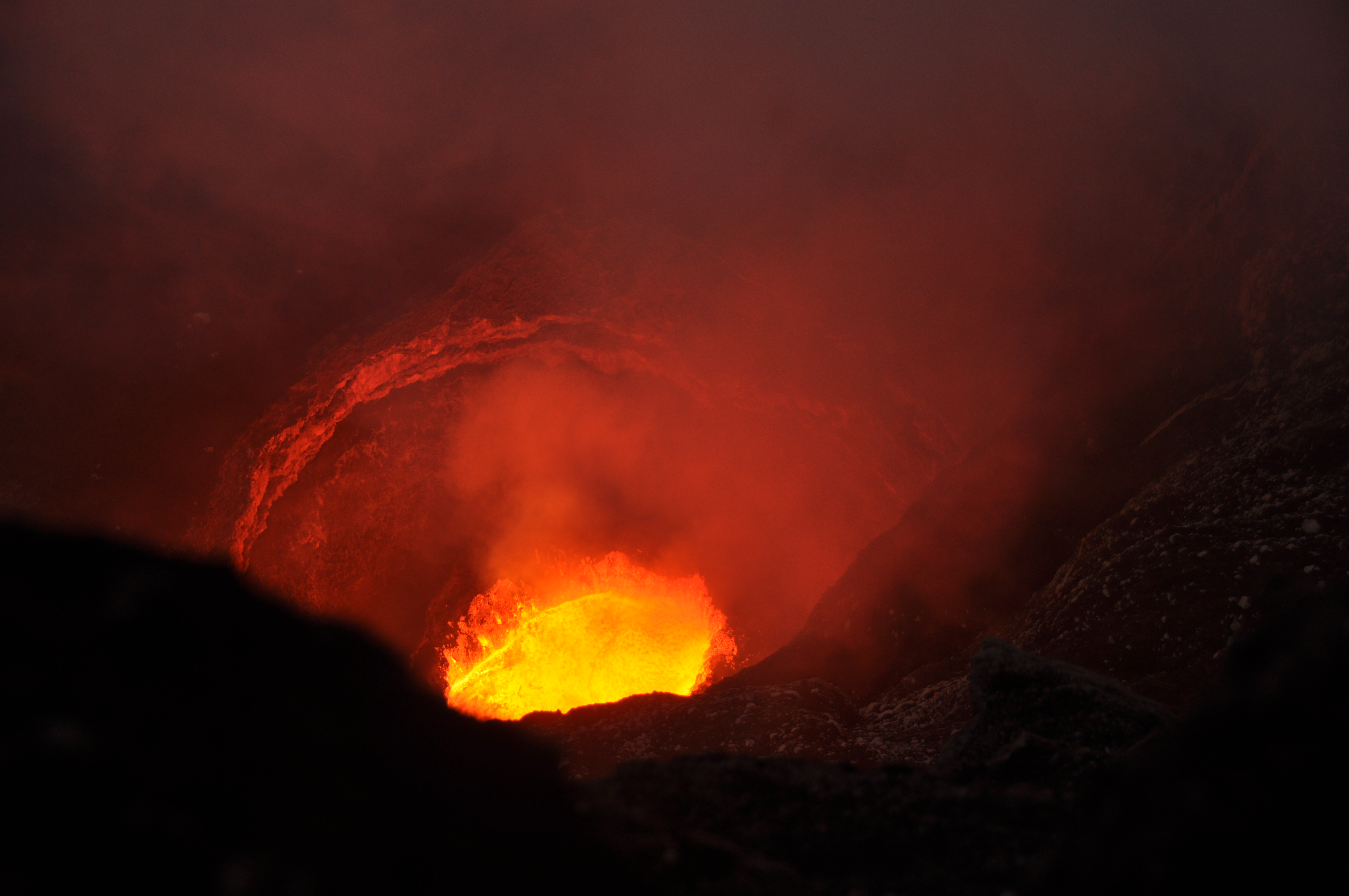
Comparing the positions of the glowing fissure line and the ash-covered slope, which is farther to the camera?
the ash-covered slope

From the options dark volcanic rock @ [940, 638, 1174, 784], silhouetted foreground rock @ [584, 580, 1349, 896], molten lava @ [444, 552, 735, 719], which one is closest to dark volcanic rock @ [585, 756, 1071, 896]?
silhouetted foreground rock @ [584, 580, 1349, 896]

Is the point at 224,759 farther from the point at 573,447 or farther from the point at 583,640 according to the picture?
the point at 573,447

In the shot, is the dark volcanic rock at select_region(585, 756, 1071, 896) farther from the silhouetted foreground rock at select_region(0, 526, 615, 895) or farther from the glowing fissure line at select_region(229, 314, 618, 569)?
the glowing fissure line at select_region(229, 314, 618, 569)

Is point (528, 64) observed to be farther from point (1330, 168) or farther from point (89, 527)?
point (1330, 168)

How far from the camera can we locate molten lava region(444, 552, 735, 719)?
29.8 feet

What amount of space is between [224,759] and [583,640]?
879 centimetres

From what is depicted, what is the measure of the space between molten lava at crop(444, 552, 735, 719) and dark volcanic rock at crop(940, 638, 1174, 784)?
6.06 m

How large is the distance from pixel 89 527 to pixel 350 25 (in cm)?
555

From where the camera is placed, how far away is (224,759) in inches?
44.0

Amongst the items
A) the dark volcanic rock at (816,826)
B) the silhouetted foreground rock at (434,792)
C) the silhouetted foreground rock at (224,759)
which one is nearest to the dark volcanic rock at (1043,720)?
the dark volcanic rock at (816,826)

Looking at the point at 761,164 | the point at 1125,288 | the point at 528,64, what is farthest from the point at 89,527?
the point at 1125,288

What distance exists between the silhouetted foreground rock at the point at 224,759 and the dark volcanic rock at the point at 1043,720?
1631 mm

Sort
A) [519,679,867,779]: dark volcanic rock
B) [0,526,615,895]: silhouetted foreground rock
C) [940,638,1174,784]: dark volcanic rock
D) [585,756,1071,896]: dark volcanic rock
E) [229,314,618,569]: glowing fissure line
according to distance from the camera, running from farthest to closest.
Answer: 1. [229,314,618,569]: glowing fissure line
2. [519,679,867,779]: dark volcanic rock
3. [940,638,1174,784]: dark volcanic rock
4. [585,756,1071,896]: dark volcanic rock
5. [0,526,615,895]: silhouetted foreground rock

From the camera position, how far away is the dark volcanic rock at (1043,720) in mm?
2318
